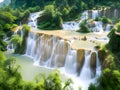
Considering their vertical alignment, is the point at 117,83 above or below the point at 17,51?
above

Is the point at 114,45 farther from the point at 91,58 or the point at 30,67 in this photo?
the point at 30,67

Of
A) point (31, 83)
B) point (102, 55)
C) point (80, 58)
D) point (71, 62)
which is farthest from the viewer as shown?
point (71, 62)

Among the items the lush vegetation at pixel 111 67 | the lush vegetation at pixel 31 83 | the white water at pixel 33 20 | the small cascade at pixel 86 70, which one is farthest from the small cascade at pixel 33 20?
the lush vegetation at pixel 31 83

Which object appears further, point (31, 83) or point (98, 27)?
point (98, 27)

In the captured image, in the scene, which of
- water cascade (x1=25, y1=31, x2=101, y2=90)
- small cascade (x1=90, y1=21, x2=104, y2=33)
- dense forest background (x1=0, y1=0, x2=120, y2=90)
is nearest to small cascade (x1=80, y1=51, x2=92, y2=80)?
water cascade (x1=25, y1=31, x2=101, y2=90)

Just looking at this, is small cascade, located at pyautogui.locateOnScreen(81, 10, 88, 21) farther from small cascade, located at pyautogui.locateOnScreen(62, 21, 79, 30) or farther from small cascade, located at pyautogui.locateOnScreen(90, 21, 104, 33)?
small cascade, located at pyautogui.locateOnScreen(90, 21, 104, 33)

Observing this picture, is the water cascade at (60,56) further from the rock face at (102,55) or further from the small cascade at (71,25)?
the small cascade at (71,25)

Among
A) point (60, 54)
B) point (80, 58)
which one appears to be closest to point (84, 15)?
point (60, 54)

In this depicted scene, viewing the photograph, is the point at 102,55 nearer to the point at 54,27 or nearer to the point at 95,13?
the point at 54,27

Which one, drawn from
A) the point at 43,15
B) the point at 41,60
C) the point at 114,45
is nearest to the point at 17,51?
the point at 41,60
